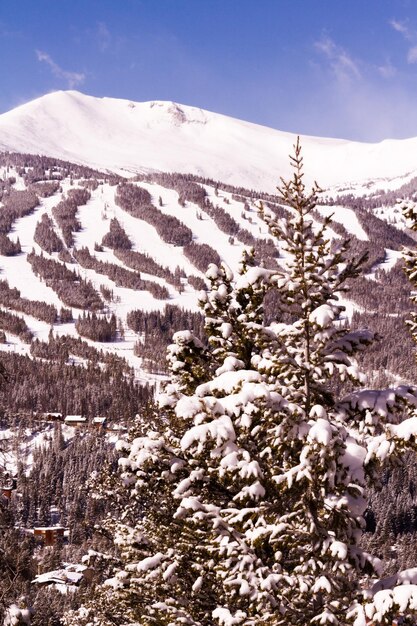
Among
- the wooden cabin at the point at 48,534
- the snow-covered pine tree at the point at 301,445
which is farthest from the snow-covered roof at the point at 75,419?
the snow-covered pine tree at the point at 301,445

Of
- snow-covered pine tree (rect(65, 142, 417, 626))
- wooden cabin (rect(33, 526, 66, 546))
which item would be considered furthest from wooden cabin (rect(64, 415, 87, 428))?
snow-covered pine tree (rect(65, 142, 417, 626))

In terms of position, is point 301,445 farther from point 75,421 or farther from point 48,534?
point 75,421

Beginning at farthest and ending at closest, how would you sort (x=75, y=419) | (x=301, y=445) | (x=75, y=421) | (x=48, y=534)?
(x=75, y=421) → (x=75, y=419) → (x=48, y=534) → (x=301, y=445)

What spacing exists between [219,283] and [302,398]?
176 inches

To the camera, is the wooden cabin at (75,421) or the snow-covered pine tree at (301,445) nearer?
the snow-covered pine tree at (301,445)

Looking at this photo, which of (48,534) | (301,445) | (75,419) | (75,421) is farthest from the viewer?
(75,421)

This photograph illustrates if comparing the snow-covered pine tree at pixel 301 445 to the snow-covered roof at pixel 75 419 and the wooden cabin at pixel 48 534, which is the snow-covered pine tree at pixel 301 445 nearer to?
the wooden cabin at pixel 48 534

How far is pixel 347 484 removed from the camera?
839 centimetres

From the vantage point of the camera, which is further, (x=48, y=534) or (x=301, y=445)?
(x=48, y=534)

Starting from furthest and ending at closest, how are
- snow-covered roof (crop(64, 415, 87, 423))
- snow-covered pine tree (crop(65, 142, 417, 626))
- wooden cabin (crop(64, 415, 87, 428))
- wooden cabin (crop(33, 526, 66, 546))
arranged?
snow-covered roof (crop(64, 415, 87, 423)) → wooden cabin (crop(64, 415, 87, 428)) → wooden cabin (crop(33, 526, 66, 546)) → snow-covered pine tree (crop(65, 142, 417, 626))

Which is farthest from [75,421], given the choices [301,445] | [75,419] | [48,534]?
[301,445]

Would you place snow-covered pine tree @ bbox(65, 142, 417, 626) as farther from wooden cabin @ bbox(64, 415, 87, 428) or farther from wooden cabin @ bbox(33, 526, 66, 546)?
wooden cabin @ bbox(64, 415, 87, 428)

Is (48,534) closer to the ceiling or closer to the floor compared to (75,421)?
closer to the ceiling

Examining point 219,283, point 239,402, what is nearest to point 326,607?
point 239,402
